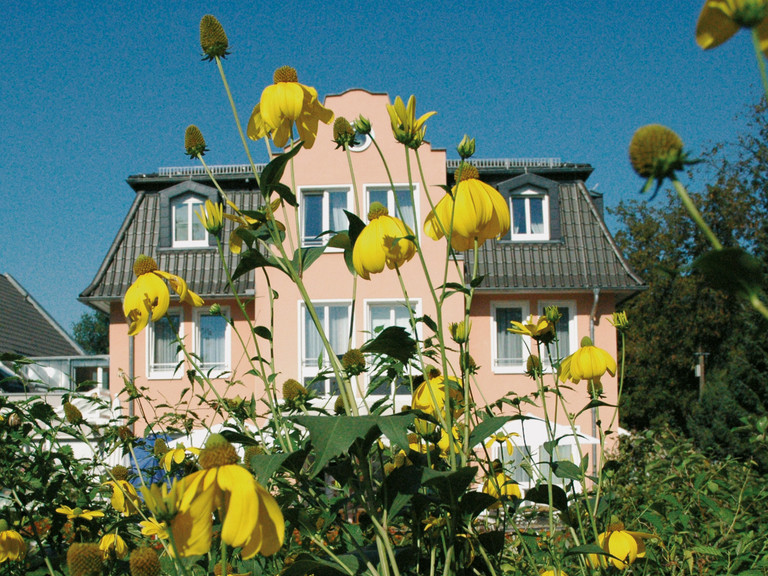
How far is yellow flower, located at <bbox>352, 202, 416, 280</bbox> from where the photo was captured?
132cm

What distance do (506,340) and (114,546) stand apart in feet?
36.8

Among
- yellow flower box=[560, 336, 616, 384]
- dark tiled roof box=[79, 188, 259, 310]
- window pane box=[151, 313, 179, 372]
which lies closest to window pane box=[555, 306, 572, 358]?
dark tiled roof box=[79, 188, 259, 310]

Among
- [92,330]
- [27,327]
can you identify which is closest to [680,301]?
[27,327]

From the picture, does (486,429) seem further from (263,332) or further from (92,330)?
(92,330)

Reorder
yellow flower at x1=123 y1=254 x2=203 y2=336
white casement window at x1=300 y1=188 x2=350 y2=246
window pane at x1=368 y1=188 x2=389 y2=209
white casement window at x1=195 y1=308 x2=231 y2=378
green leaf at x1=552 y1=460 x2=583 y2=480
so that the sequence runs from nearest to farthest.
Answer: green leaf at x1=552 y1=460 x2=583 y2=480, yellow flower at x1=123 y1=254 x2=203 y2=336, white casement window at x1=300 y1=188 x2=350 y2=246, window pane at x1=368 y1=188 x2=389 y2=209, white casement window at x1=195 y1=308 x2=231 y2=378

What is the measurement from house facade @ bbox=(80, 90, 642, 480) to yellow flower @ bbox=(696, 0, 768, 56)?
1061cm

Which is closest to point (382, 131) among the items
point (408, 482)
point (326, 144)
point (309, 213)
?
point (326, 144)

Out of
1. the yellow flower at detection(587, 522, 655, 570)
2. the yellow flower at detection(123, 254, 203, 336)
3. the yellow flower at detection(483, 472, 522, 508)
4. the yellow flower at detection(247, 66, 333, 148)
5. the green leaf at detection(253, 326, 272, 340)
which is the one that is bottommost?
the yellow flower at detection(587, 522, 655, 570)

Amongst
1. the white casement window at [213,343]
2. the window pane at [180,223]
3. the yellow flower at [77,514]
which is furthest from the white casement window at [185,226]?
the yellow flower at [77,514]

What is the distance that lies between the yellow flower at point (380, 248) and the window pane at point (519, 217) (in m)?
11.8

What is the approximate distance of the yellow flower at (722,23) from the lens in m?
0.48

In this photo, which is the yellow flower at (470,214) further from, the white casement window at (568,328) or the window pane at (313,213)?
the white casement window at (568,328)

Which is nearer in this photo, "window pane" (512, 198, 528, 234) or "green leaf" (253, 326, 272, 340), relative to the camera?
"green leaf" (253, 326, 272, 340)

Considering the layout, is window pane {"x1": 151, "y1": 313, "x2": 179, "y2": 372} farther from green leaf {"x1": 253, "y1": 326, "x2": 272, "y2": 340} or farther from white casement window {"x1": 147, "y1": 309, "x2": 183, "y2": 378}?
green leaf {"x1": 253, "y1": 326, "x2": 272, "y2": 340}
